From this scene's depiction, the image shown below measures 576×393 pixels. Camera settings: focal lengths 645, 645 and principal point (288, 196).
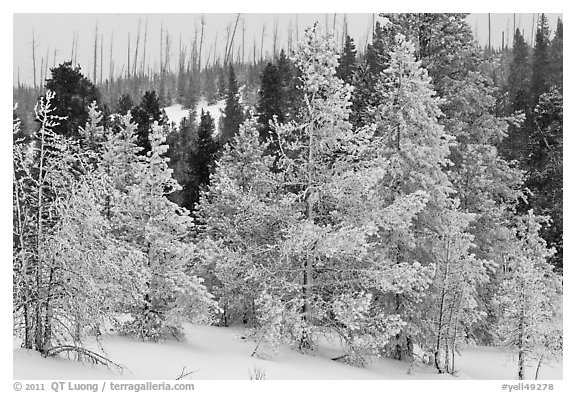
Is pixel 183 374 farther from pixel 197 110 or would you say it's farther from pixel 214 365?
pixel 197 110

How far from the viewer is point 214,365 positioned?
53.8 feet

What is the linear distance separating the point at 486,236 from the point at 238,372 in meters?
11.9

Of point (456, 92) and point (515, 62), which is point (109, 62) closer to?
point (456, 92)

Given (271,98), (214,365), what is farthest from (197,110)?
(214,365)

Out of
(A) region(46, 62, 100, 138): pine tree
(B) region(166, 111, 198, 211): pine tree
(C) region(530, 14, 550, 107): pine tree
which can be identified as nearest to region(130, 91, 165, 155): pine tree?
(B) region(166, 111, 198, 211): pine tree

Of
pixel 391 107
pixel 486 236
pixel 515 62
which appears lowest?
pixel 486 236

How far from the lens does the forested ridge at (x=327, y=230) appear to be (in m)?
13.9

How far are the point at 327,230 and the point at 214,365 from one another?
4.63m

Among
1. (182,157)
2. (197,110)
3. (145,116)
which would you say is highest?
(197,110)

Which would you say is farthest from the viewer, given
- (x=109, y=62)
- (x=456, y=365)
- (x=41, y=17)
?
(x=109, y=62)

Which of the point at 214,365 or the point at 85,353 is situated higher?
the point at 85,353

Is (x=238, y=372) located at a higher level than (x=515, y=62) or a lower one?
lower

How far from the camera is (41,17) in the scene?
51.1ft
